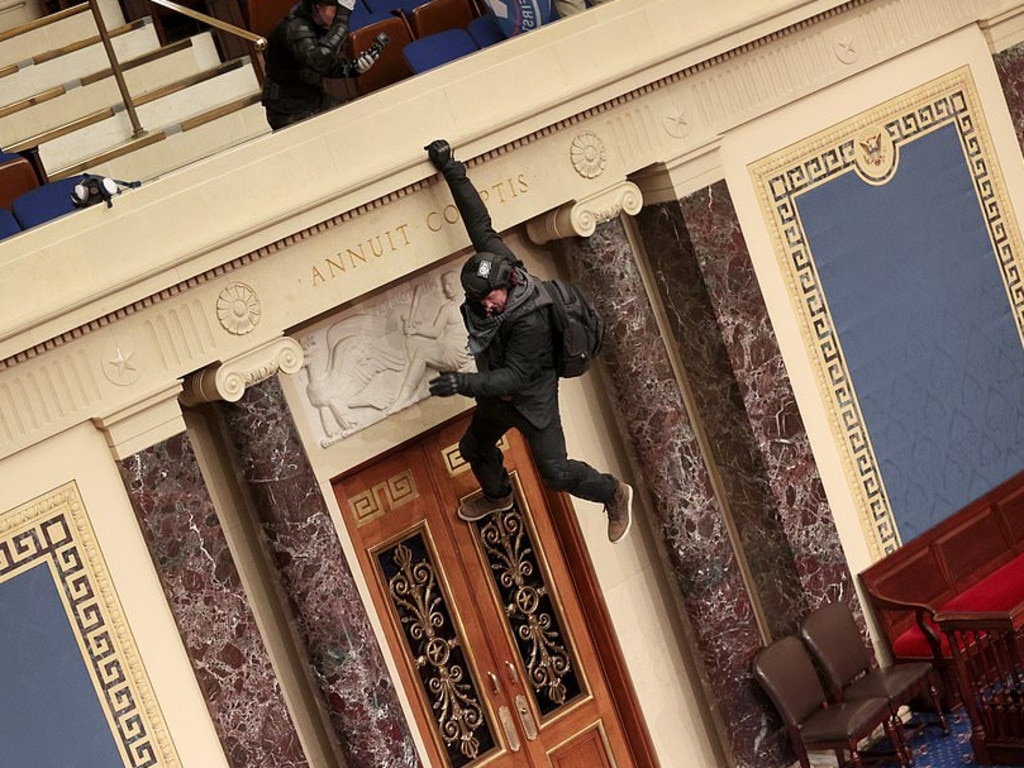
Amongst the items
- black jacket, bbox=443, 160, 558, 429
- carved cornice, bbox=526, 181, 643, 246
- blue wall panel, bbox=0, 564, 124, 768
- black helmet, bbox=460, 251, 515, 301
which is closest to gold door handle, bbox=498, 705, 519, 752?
black jacket, bbox=443, 160, 558, 429

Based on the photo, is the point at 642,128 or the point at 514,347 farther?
the point at 642,128

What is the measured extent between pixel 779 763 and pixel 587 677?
105 centimetres

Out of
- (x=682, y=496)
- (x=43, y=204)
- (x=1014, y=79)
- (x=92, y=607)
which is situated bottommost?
(x=682, y=496)

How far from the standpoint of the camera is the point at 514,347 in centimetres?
739

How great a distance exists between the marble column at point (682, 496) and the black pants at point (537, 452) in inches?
23.0

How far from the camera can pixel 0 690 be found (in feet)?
22.1

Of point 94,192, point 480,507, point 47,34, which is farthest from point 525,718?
point 47,34

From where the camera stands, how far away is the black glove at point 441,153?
752cm

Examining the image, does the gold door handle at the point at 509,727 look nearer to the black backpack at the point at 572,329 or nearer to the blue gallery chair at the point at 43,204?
the black backpack at the point at 572,329

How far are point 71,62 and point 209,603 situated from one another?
385cm

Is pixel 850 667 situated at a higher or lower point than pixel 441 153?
lower

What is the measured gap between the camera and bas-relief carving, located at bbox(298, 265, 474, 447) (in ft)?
25.2

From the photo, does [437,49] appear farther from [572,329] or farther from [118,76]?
[572,329]

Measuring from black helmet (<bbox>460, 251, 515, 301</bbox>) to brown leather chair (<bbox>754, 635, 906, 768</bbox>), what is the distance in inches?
95.2
